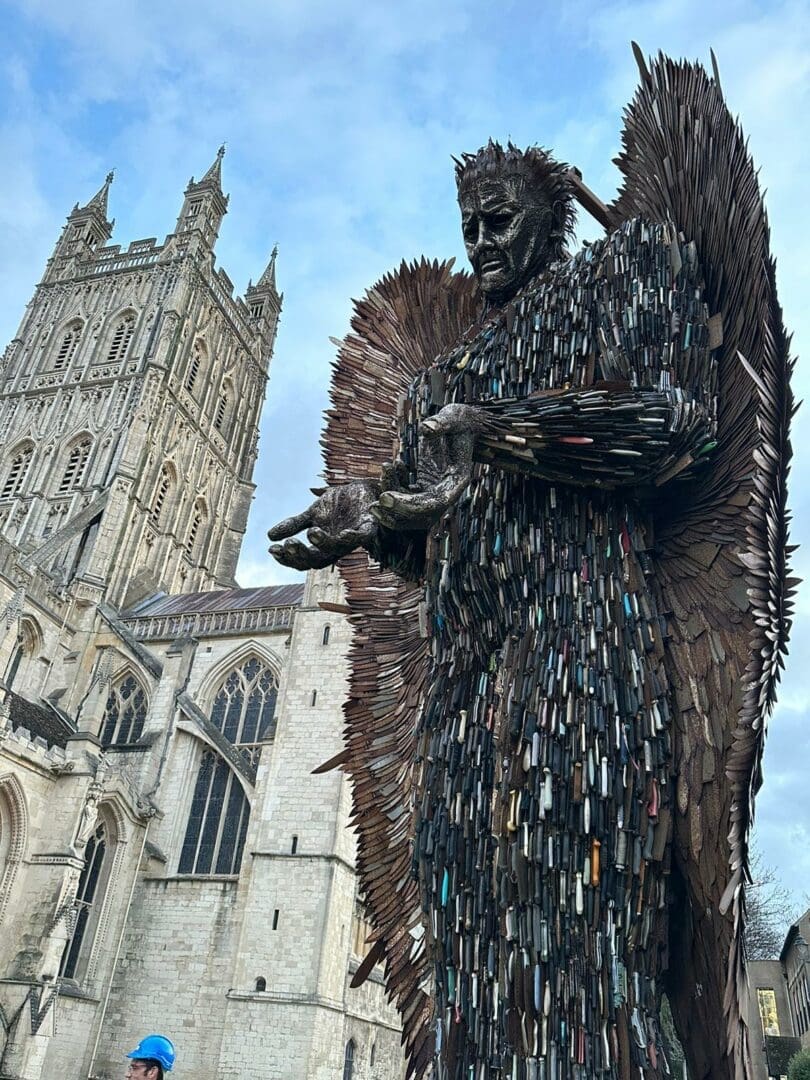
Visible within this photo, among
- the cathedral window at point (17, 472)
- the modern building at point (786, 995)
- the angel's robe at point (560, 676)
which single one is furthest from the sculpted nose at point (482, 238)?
the cathedral window at point (17, 472)

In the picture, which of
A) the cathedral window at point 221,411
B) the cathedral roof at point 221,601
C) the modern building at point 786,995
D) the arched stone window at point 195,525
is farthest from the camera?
the cathedral window at point 221,411

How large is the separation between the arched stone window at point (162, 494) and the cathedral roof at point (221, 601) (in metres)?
4.04

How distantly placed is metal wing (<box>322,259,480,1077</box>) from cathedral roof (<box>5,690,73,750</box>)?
18.5m

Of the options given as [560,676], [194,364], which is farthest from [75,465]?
[560,676]

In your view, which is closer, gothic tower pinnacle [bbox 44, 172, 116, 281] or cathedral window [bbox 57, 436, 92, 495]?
cathedral window [bbox 57, 436, 92, 495]

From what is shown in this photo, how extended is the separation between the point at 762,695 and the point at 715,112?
1511 millimetres

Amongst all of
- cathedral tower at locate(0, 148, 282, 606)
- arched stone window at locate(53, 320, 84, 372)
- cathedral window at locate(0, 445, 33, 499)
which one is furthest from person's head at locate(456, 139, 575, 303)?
arched stone window at locate(53, 320, 84, 372)

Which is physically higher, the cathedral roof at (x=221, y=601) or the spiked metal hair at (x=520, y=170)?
the cathedral roof at (x=221, y=601)

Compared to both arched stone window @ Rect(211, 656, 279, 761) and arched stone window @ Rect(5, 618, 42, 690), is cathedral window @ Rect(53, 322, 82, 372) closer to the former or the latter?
arched stone window @ Rect(5, 618, 42, 690)

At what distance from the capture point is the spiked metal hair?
102 inches

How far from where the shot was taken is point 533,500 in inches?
87.5

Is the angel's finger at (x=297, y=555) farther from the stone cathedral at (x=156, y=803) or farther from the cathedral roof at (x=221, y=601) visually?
the cathedral roof at (x=221, y=601)

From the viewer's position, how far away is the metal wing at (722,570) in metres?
1.79

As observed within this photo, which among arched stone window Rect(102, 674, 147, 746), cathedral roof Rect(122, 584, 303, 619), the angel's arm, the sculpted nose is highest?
cathedral roof Rect(122, 584, 303, 619)
